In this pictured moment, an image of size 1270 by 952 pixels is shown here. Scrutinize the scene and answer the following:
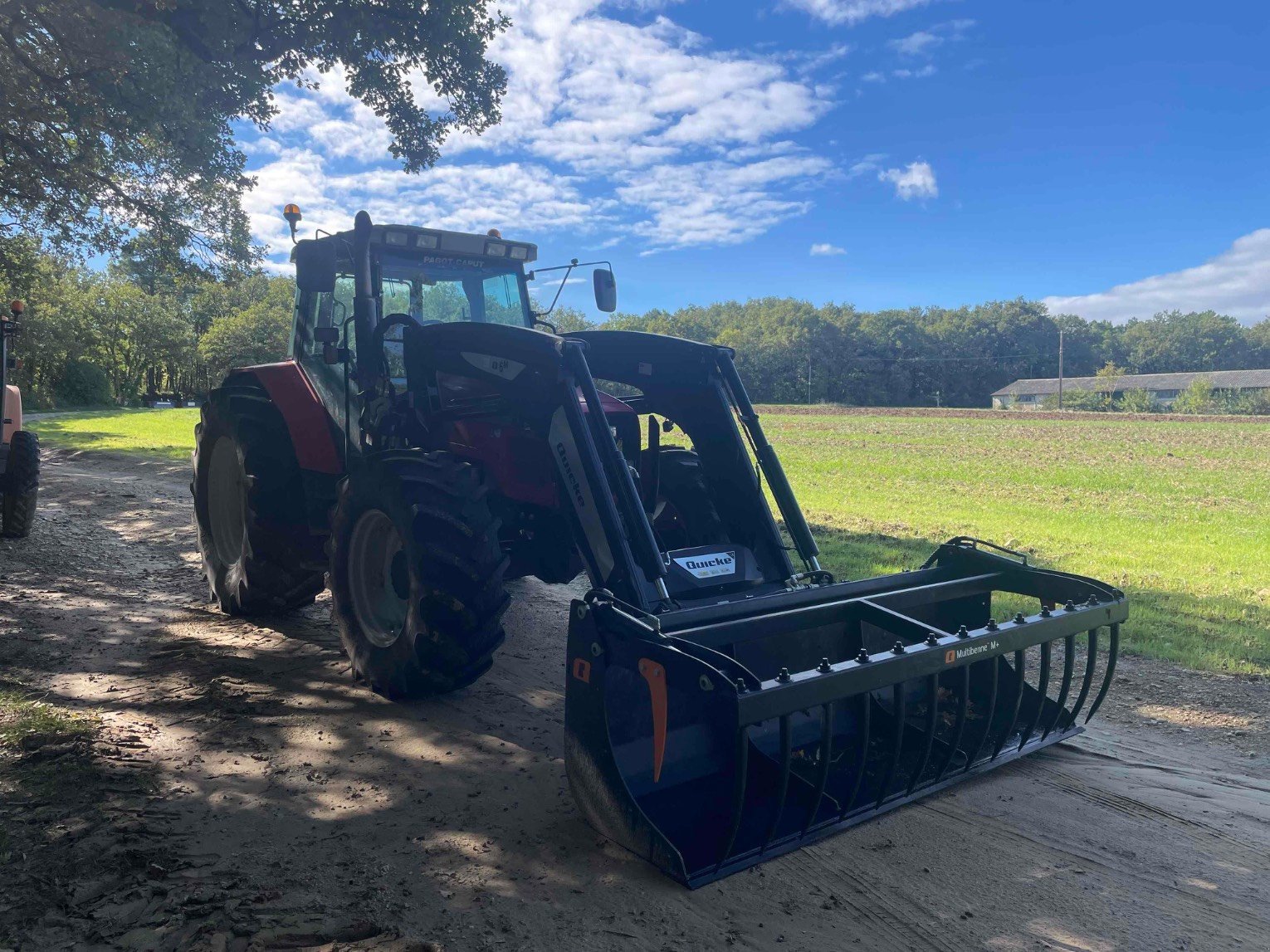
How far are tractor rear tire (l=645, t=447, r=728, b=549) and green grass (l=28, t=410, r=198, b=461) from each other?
16.0 metres

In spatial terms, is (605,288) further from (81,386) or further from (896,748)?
(81,386)

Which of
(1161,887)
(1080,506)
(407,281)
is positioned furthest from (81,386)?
(1161,887)

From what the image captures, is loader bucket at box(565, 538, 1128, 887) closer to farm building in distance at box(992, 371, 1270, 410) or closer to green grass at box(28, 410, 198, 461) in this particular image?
green grass at box(28, 410, 198, 461)

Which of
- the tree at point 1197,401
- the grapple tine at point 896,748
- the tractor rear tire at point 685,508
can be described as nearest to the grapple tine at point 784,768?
the grapple tine at point 896,748

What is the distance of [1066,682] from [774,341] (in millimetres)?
65052

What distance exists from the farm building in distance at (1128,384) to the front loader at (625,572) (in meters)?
74.5

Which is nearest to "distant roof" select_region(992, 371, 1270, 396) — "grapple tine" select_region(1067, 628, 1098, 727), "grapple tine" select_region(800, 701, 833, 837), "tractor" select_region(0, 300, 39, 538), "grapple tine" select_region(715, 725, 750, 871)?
"tractor" select_region(0, 300, 39, 538)

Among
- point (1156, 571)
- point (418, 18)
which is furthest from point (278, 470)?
point (1156, 571)

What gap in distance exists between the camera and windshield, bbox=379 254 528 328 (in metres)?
5.54

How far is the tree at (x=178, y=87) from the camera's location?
7.73m

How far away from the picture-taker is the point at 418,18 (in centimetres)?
1012

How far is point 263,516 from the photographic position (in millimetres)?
5949

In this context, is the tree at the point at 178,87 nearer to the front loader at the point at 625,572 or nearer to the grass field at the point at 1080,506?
the front loader at the point at 625,572

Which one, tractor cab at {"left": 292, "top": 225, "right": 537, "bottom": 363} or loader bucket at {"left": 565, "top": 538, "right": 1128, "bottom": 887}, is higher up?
tractor cab at {"left": 292, "top": 225, "right": 537, "bottom": 363}
